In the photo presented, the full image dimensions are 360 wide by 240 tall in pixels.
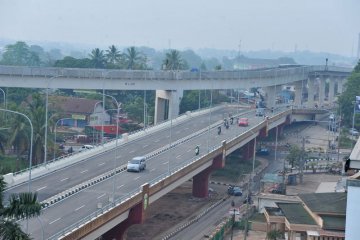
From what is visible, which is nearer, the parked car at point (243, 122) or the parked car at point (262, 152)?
the parked car at point (243, 122)

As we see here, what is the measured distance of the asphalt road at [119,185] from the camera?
34.3 m

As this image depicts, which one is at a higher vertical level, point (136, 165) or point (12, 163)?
point (136, 165)

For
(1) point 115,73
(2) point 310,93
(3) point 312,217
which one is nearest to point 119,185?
(3) point 312,217

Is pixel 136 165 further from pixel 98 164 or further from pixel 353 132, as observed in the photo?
pixel 353 132

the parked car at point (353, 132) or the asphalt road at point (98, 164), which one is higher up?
the asphalt road at point (98, 164)

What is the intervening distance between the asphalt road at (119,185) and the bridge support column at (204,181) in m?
1.47

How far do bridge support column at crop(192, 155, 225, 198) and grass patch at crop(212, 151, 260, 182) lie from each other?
8.92 metres

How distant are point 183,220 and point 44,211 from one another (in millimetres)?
Answer: 16770

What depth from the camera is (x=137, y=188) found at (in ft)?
140

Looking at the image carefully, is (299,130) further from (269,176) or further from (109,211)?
(109,211)

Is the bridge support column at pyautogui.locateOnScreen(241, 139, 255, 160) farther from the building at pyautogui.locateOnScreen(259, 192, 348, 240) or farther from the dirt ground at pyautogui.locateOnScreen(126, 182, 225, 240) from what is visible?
the building at pyautogui.locateOnScreen(259, 192, 348, 240)

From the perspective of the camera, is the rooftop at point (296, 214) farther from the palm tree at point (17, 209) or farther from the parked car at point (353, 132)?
the parked car at point (353, 132)

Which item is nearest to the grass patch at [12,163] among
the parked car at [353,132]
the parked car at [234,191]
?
the parked car at [234,191]

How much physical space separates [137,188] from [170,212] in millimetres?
11449
